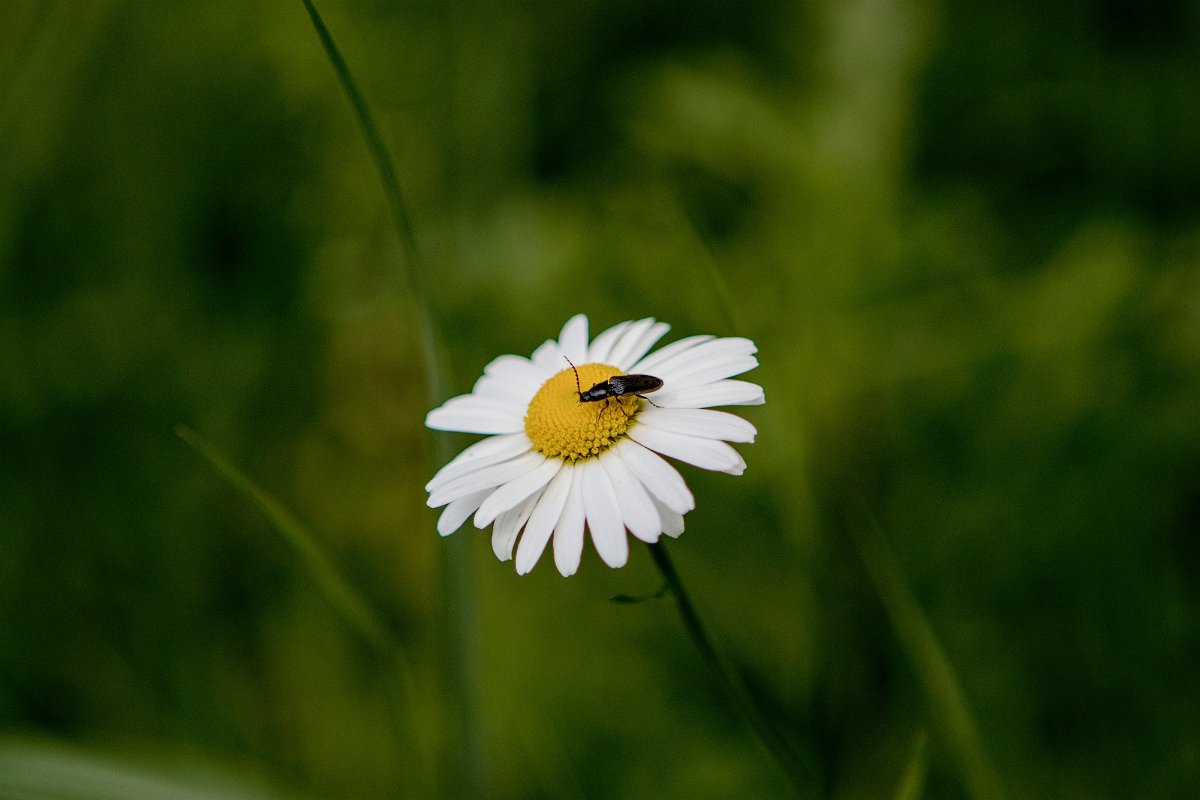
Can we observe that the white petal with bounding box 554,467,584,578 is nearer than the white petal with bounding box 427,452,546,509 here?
Yes

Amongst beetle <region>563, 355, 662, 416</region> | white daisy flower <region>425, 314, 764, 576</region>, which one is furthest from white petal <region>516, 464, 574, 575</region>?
beetle <region>563, 355, 662, 416</region>

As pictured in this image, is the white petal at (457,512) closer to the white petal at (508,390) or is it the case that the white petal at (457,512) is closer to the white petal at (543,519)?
the white petal at (543,519)

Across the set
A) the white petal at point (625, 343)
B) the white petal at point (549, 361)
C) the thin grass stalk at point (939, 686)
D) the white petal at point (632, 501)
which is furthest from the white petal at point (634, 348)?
the thin grass stalk at point (939, 686)

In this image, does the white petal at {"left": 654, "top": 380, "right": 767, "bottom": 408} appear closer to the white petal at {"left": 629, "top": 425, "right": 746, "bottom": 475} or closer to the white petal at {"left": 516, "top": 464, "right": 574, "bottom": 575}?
the white petal at {"left": 629, "top": 425, "right": 746, "bottom": 475}

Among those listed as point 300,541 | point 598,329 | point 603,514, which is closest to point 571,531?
point 603,514

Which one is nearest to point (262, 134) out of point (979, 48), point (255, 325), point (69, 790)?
point (255, 325)

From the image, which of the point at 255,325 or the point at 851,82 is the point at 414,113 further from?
the point at 851,82

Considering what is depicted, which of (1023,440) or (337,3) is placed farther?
(337,3)
